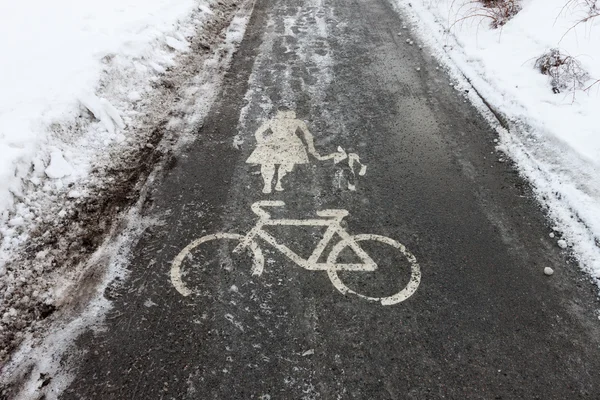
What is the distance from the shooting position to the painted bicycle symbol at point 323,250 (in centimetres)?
338

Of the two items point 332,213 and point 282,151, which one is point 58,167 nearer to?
point 282,151

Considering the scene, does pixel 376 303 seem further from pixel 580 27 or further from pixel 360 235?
pixel 580 27

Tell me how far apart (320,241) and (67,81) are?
391 cm

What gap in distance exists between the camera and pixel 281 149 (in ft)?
16.3

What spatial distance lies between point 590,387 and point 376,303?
58.5 inches

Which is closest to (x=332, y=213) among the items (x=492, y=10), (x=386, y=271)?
(x=386, y=271)

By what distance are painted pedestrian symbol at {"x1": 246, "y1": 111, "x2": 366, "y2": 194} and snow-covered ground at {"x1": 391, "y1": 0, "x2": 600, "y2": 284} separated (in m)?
2.02

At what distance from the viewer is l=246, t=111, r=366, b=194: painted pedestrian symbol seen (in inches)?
183

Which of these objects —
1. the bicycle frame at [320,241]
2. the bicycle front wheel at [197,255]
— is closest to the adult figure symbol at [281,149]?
the bicycle frame at [320,241]

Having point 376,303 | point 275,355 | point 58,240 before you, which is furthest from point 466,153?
point 58,240

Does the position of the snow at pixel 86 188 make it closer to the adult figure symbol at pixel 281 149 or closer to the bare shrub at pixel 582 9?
the adult figure symbol at pixel 281 149

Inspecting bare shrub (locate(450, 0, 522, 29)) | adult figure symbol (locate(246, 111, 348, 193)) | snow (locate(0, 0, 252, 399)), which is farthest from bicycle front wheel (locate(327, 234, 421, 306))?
bare shrub (locate(450, 0, 522, 29))

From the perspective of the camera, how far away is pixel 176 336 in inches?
119

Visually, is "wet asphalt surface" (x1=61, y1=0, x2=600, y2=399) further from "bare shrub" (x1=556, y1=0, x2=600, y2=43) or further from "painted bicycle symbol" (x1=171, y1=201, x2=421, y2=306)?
"bare shrub" (x1=556, y1=0, x2=600, y2=43)
